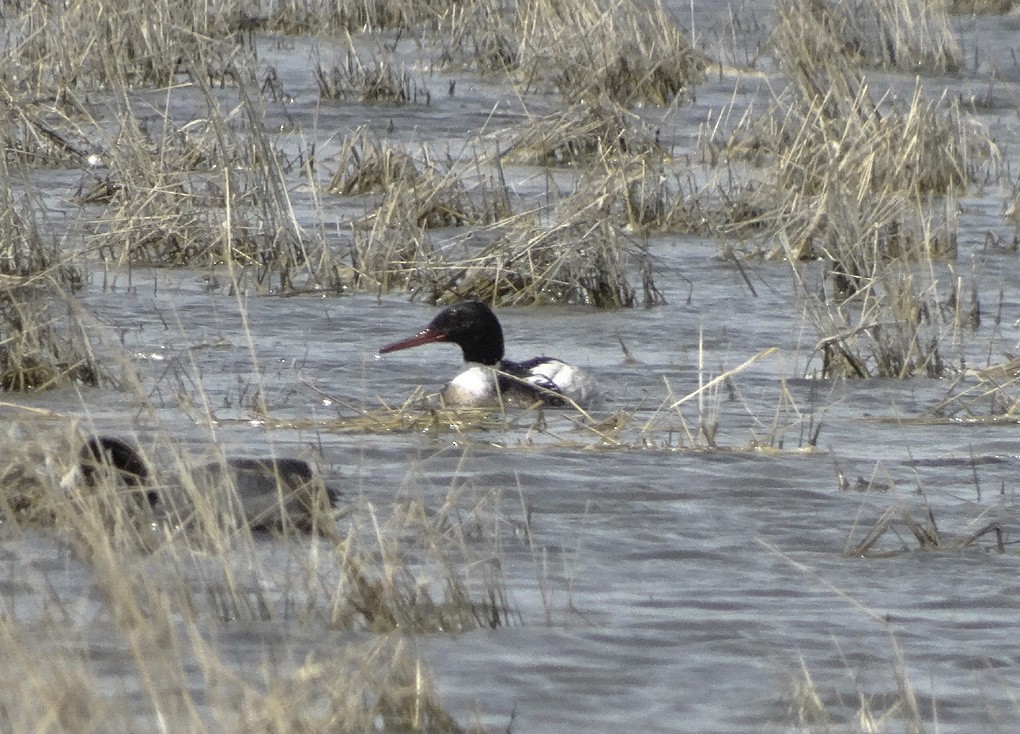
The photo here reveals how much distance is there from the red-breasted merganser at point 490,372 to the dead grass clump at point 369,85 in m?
6.27

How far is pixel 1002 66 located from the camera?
704 inches

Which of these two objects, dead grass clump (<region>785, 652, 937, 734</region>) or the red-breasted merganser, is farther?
the red-breasted merganser

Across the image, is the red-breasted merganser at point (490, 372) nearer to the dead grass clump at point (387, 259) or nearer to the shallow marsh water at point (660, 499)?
the shallow marsh water at point (660, 499)

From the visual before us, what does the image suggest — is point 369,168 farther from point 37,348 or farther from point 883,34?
point 883,34

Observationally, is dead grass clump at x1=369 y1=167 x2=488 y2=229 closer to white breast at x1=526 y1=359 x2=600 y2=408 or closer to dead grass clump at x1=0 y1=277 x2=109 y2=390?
white breast at x1=526 y1=359 x2=600 y2=408

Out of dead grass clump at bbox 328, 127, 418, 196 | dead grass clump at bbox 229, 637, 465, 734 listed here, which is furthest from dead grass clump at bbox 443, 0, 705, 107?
dead grass clump at bbox 229, 637, 465, 734

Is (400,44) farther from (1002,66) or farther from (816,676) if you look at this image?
(816,676)

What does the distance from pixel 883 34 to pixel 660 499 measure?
11036 millimetres

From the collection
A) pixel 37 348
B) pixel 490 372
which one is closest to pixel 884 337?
pixel 490 372

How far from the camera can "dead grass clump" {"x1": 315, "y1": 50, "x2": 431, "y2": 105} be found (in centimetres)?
1539

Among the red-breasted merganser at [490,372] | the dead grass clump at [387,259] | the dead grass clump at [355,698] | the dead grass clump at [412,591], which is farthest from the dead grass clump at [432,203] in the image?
the dead grass clump at [355,698]

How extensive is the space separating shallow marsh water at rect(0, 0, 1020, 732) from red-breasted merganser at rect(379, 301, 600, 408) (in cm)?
15

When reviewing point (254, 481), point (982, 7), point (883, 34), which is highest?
point (254, 481)

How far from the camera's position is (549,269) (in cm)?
996
